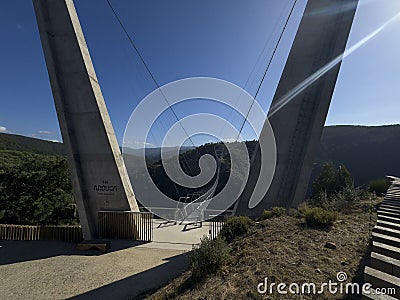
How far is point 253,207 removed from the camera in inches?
303

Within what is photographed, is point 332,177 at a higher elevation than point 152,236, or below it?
higher

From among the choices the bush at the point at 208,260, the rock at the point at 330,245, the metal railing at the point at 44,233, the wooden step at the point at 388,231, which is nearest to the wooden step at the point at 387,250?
the wooden step at the point at 388,231

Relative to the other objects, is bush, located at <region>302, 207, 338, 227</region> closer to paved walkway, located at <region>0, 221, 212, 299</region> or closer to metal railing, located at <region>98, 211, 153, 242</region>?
paved walkway, located at <region>0, 221, 212, 299</region>

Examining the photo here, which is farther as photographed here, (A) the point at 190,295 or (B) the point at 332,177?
(B) the point at 332,177

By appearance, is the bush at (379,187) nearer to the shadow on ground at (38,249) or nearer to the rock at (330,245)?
the rock at (330,245)

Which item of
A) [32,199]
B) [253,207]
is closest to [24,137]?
[32,199]

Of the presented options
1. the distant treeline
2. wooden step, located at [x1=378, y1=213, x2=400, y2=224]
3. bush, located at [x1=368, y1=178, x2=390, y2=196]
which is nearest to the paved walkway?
wooden step, located at [x1=378, y1=213, x2=400, y2=224]

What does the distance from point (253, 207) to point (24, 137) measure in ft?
229

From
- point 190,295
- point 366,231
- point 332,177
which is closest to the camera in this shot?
point 190,295

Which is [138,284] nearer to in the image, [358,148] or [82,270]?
[82,270]

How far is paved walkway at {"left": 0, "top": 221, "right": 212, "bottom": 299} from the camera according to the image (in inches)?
174

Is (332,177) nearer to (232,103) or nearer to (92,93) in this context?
(232,103)

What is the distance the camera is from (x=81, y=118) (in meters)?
8.12

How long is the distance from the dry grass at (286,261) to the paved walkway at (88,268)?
1.68 m
